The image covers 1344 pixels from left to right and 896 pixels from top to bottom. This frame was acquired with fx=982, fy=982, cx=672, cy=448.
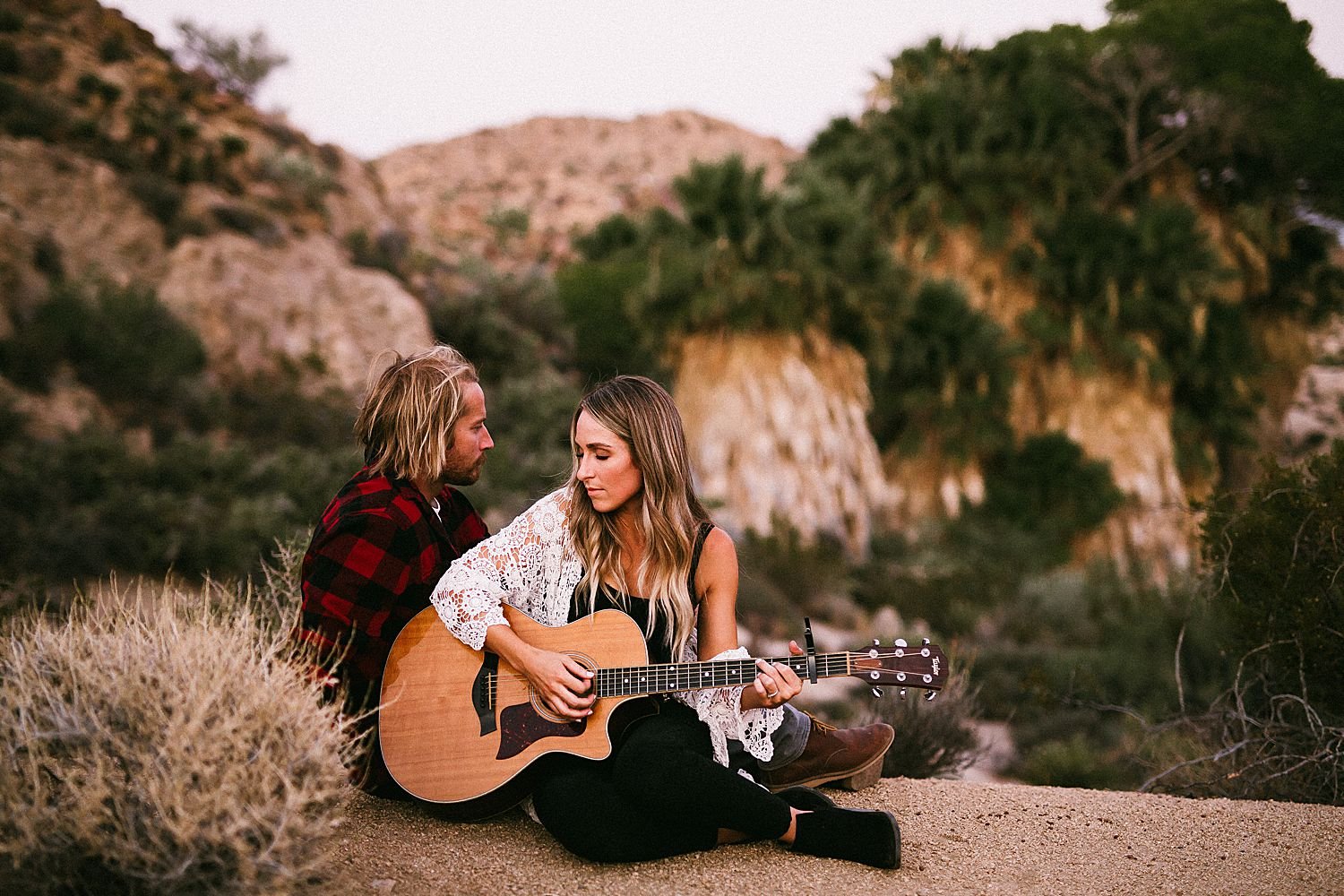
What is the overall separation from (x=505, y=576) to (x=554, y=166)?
47.7 meters

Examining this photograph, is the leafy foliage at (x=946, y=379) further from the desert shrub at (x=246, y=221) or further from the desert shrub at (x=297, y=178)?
the desert shrub at (x=246, y=221)

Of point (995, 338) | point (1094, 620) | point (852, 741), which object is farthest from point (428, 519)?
point (995, 338)

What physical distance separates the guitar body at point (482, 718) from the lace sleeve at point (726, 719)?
26 centimetres

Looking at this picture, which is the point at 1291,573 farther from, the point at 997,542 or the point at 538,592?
the point at 997,542

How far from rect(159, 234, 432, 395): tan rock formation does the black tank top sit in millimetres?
9546

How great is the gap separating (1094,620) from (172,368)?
38.1ft

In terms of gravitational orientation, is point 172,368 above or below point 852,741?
above

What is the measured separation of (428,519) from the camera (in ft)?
11.1

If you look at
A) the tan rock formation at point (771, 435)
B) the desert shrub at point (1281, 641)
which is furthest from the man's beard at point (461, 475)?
the tan rock formation at point (771, 435)

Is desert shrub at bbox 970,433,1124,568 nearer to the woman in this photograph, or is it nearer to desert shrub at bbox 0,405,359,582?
desert shrub at bbox 0,405,359,582

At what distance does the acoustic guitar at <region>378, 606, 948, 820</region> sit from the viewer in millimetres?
2863

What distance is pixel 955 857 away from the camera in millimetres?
3197

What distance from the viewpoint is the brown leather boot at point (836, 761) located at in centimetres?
361

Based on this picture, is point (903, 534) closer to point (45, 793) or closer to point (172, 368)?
point (172, 368)
